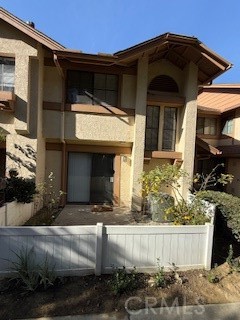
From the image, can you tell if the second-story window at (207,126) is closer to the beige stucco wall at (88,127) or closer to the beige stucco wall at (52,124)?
the beige stucco wall at (88,127)

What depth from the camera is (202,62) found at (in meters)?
11.3

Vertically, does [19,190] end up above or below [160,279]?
above

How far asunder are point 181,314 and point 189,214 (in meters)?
2.73

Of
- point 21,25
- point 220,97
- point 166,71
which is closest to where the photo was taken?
point 21,25

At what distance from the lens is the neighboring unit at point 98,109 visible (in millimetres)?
9609

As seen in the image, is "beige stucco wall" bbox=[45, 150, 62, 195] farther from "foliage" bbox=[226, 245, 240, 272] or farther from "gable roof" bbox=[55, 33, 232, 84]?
"foliage" bbox=[226, 245, 240, 272]

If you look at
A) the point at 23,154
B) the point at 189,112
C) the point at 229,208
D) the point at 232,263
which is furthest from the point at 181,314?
the point at 189,112

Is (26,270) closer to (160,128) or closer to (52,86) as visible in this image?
(52,86)

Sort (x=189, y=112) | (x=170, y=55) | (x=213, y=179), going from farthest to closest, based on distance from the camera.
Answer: (x=170, y=55), (x=189, y=112), (x=213, y=179)

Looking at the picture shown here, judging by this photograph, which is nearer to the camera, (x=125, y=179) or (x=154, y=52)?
(x=154, y=52)

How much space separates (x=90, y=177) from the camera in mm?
11805

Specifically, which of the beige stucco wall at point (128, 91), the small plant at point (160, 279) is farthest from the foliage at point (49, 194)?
the small plant at point (160, 279)

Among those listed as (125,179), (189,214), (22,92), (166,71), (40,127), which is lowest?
(189,214)

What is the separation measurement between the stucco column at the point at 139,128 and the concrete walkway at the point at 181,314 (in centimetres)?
648
